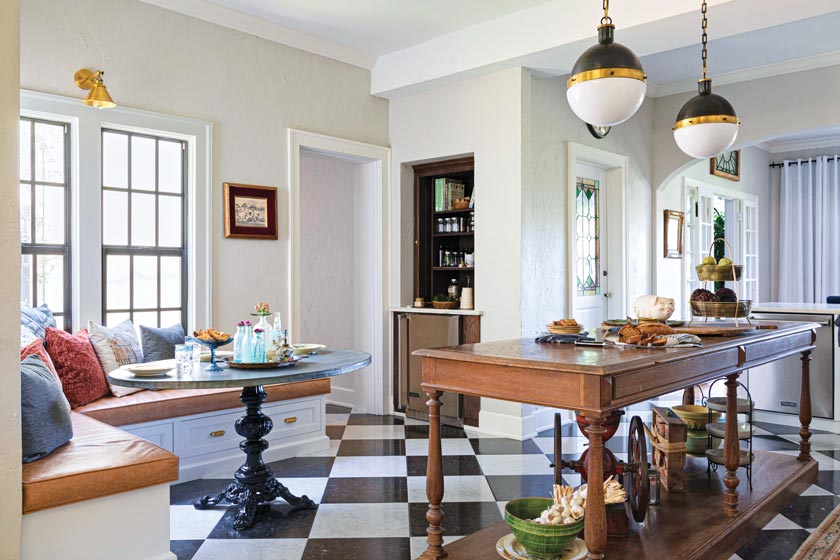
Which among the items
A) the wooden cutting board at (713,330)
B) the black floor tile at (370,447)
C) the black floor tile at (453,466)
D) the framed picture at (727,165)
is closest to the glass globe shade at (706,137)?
the wooden cutting board at (713,330)

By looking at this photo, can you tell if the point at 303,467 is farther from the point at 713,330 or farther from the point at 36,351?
the point at 713,330

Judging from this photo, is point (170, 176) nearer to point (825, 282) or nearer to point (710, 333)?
point (710, 333)

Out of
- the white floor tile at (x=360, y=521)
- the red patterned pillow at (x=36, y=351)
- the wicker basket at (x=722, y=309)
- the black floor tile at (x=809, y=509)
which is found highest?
the wicker basket at (x=722, y=309)

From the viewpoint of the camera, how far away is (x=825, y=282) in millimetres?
9094

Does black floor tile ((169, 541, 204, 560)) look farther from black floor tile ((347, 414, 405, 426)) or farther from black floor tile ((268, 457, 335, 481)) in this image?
black floor tile ((347, 414, 405, 426))

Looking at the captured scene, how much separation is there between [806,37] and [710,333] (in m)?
3.59

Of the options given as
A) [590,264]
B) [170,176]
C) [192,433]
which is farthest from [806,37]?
[192,433]

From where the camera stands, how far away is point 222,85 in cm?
459

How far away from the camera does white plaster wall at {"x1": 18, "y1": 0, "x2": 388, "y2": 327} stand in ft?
12.5

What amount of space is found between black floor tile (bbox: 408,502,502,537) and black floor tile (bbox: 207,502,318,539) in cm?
51

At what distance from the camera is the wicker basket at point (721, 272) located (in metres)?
3.00

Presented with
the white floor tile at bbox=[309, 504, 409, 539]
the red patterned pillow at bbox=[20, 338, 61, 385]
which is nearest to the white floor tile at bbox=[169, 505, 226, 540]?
the white floor tile at bbox=[309, 504, 409, 539]

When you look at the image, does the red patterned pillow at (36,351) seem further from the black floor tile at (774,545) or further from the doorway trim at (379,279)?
the black floor tile at (774,545)

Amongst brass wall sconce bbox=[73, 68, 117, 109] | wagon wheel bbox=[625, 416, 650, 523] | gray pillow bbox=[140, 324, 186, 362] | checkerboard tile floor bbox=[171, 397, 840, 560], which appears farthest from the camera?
gray pillow bbox=[140, 324, 186, 362]
